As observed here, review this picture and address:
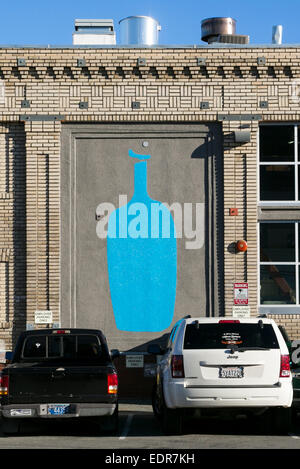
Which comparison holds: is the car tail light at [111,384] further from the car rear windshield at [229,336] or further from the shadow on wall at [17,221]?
the shadow on wall at [17,221]

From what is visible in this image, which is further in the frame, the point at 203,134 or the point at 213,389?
the point at 203,134

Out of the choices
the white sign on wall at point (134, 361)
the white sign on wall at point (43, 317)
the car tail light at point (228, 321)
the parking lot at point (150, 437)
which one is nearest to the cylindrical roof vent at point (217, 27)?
the white sign on wall at point (43, 317)

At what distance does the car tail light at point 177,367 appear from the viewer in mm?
12977

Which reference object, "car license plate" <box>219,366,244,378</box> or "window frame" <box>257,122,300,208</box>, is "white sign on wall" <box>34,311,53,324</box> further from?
"car license plate" <box>219,366,244,378</box>

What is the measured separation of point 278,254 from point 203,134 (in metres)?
3.35

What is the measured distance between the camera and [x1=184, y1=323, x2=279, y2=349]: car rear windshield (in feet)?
43.1

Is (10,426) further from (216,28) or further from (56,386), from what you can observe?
(216,28)

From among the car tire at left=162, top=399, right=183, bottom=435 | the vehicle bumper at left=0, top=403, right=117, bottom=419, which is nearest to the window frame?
the car tire at left=162, top=399, right=183, bottom=435

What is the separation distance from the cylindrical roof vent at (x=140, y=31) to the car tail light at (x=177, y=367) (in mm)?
11551

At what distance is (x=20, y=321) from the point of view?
20703 millimetres

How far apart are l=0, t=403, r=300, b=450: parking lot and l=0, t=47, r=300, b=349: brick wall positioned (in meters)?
6.27

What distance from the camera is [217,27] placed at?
76.5 feet
